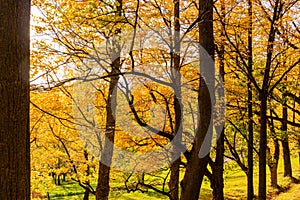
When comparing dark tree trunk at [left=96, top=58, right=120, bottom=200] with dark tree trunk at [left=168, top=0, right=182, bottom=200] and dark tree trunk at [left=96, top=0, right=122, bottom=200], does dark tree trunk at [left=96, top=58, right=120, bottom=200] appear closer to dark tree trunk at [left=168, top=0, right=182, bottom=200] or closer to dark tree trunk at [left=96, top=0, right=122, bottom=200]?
dark tree trunk at [left=96, top=0, right=122, bottom=200]

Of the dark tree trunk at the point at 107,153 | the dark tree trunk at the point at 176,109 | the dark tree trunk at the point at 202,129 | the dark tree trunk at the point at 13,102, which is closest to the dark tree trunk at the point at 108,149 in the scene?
the dark tree trunk at the point at 107,153

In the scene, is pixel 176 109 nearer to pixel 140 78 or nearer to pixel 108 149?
pixel 140 78

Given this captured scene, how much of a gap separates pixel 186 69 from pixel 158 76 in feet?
4.46

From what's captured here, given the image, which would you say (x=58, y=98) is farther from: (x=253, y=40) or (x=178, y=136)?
(x=253, y=40)

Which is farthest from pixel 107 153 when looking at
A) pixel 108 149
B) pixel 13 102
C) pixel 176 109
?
pixel 13 102

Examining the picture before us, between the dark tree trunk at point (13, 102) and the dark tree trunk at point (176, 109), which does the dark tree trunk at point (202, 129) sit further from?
the dark tree trunk at point (176, 109)

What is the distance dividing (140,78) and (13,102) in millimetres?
6008

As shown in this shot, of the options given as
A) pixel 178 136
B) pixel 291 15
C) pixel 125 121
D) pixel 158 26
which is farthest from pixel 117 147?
pixel 291 15

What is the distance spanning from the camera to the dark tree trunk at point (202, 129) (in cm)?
392

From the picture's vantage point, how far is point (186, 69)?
930 cm

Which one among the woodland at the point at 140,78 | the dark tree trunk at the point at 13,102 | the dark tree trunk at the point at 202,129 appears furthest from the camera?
the dark tree trunk at the point at 202,129

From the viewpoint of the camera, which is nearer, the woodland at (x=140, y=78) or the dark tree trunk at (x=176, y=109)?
the woodland at (x=140, y=78)

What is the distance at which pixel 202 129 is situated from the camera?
3.94 metres

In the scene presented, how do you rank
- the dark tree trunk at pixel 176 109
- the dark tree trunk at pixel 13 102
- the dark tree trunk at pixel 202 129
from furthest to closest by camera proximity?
the dark tree trunk at pixel 176 109, the dark tree trunk at pixel 202 129, the dark tree trunk at pixel 13 102
